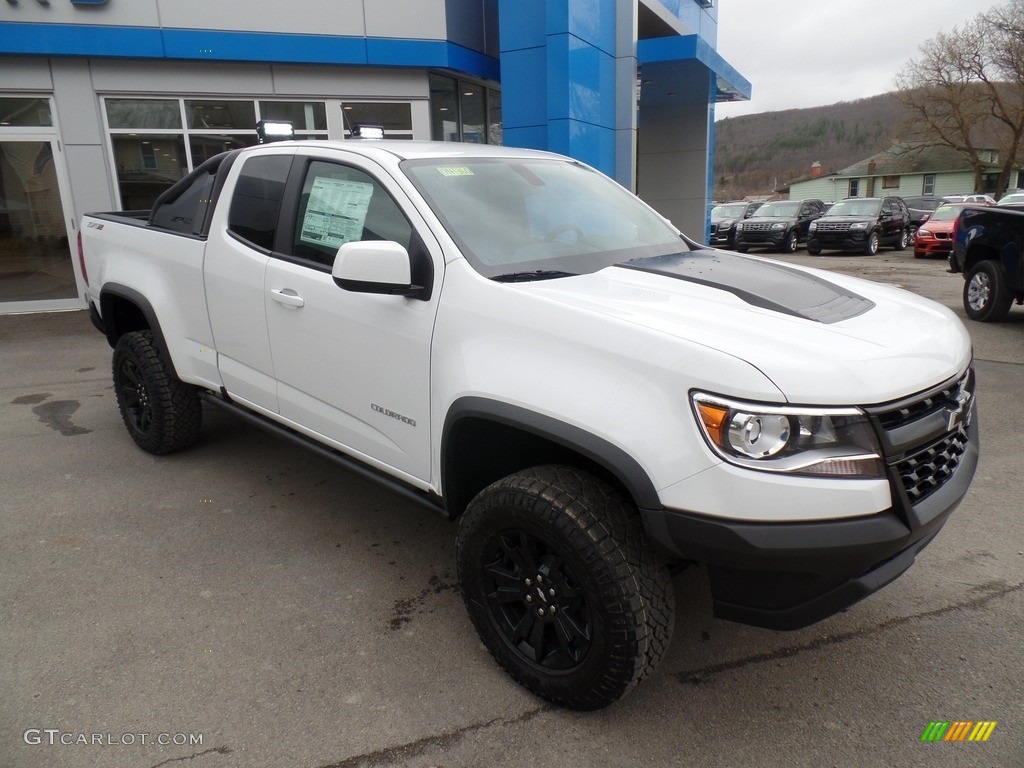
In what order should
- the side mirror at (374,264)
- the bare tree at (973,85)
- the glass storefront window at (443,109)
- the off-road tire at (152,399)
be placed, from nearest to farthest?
the side mirror at (374,264) → the off-road tire at (152,399) → the glass storefront window at (443,109) → the bare tree at (973,85)

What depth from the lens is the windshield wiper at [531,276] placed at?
8.64ft

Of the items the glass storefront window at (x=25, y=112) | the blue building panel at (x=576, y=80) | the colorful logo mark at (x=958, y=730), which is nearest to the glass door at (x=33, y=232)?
the glass storefront window at (x=25, y=112)

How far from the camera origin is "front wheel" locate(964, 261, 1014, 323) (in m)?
8.46

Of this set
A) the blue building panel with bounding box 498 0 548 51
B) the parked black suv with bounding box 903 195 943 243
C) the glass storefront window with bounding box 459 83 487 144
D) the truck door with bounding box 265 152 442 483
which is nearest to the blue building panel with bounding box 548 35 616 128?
the blue building panel with bounding box 498 0 548 51

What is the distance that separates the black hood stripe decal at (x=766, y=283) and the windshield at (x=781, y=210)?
20531 mm

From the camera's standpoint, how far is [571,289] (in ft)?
8.27

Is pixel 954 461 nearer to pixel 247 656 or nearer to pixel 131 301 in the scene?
pixel 247 656

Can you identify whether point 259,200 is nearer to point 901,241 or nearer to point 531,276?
point 531,276

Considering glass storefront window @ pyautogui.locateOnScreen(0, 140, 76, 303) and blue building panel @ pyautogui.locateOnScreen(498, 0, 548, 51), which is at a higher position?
blue building panel @ pyautogui.locateOnScreen(498, 0, 548, 51)

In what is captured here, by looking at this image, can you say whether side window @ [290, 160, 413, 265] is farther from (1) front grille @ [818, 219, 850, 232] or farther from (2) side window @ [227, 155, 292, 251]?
(1) front grille @ [818, 219, 850, 232]

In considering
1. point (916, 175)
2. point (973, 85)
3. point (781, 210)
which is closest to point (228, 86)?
point (781, 210)

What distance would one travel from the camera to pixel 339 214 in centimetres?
321

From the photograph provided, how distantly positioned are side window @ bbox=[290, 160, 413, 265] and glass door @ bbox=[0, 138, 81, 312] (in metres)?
8.98

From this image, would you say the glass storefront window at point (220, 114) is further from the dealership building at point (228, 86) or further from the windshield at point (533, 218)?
the windshield at point (533, 218)
